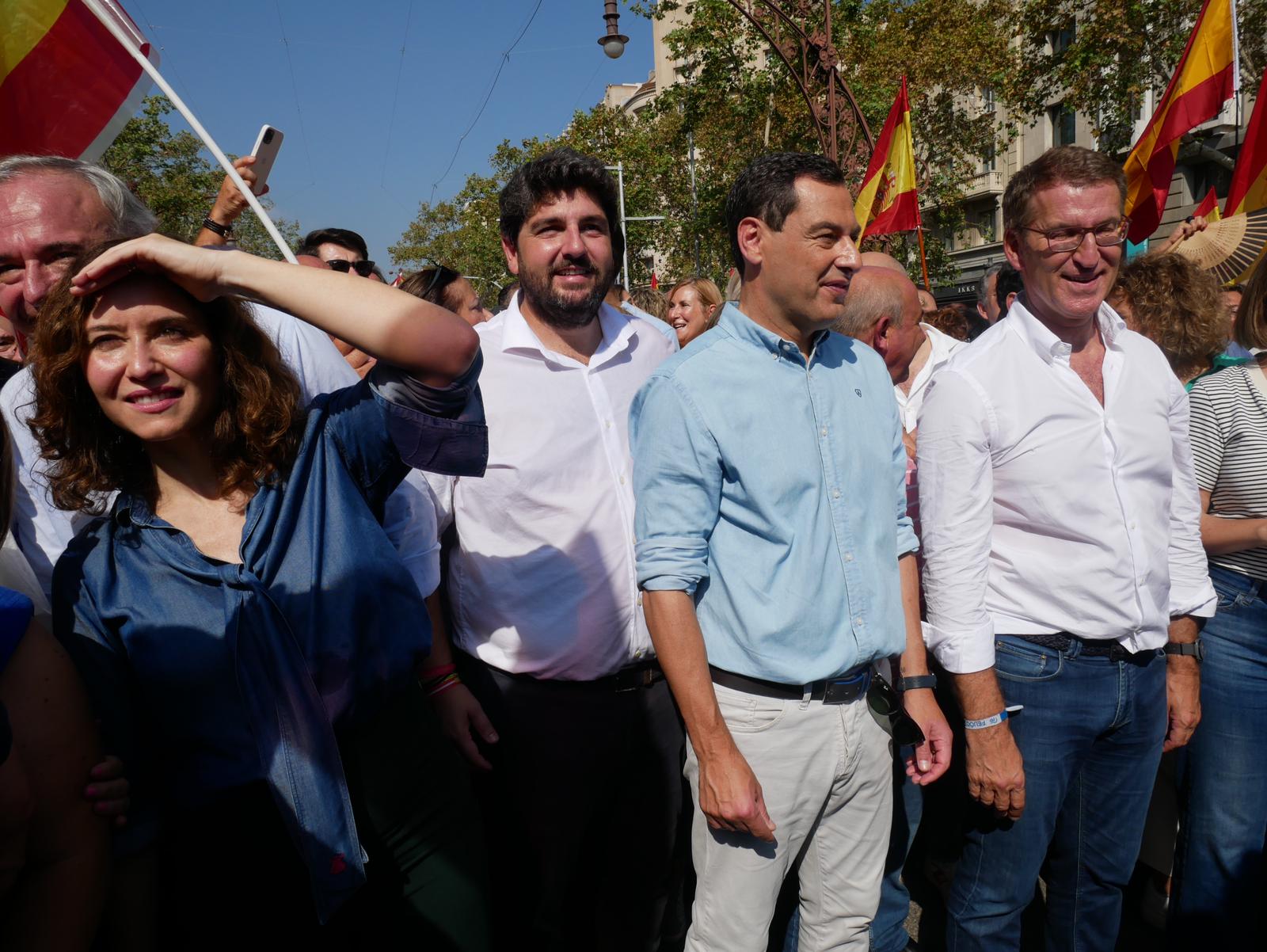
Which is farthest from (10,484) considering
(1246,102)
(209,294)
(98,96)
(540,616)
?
(1246,102)

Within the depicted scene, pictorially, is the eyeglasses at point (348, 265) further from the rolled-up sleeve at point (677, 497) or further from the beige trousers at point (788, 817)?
the beige trousers at point (788, 817)

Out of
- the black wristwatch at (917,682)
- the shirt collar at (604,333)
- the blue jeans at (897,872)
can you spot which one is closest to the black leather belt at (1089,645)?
the black wristwatch at (917,682)

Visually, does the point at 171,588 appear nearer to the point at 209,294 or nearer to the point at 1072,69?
the point at 209,294

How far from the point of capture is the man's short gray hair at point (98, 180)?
2.04m

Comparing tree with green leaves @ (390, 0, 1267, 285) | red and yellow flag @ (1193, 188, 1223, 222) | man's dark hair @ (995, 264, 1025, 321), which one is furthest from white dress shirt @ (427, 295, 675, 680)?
tree with green leaves @ (390, 0, 1267, 285)

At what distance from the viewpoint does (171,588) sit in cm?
162

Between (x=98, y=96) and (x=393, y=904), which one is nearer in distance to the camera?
(x=393, y=904)

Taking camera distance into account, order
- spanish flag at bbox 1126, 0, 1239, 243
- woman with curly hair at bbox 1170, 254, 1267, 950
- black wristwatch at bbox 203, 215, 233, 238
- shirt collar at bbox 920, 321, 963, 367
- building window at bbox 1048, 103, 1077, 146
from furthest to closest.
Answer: building window at bbox 1048, 103, 1077, 146 < spanish flag at bbox 1126, 0, 1239, 243 < black wristwatch at bbox 203, 215, 233, 238 < shirt collar at bbox 920, 321, 963, 367 < woman with curly hair at bbox 1170, 254, 1267, 950

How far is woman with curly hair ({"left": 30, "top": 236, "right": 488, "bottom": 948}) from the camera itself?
156 cm

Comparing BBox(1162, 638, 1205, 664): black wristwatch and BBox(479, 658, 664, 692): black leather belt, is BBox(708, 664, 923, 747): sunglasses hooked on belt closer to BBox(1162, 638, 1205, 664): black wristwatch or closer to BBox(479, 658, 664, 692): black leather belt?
BBox(479, 658, 664, 692): black leather belt

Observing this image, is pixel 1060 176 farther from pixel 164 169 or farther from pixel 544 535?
pixel 164 169

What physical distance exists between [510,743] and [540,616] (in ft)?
1.27

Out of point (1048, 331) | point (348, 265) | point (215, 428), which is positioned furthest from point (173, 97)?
point (1048, 331)

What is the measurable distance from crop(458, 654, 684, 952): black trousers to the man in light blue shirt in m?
0.42
